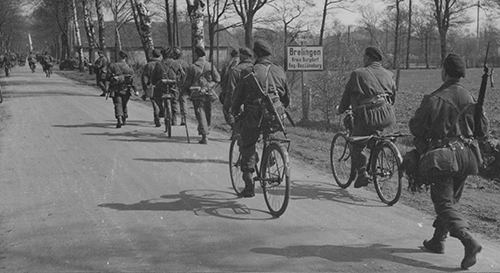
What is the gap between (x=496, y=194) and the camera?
7.90m

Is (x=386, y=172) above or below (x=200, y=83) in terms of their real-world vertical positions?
below

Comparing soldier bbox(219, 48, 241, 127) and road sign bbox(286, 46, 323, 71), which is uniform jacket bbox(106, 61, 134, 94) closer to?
soldier bbox(219, 48, 241, 127)

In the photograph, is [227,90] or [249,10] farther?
[249,10]

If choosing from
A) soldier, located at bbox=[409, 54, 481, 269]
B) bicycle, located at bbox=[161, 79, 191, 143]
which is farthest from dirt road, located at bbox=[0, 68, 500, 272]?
bicycle, located at bbox=[161, 79, 191, 143]

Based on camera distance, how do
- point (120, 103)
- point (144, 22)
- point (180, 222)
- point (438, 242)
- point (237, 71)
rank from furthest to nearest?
point (144, 22), point (120, 103), point (237, 71), point (180, 222), point (438, 242)

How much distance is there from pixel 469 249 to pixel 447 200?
1.45ft

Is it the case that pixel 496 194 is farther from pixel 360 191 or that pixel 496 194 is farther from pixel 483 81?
pixel 483 81

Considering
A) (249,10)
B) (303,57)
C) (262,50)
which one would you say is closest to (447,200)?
(262,50)

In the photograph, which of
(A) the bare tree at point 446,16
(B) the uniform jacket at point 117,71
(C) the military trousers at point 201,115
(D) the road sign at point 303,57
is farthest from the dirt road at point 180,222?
(A) the bare tree at point 446,16

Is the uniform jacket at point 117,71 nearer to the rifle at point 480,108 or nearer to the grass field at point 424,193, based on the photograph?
the grass field at point 424,193

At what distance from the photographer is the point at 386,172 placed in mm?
6621

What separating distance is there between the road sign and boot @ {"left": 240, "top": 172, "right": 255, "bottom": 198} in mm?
7355

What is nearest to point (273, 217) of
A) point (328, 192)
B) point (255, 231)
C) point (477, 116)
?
point (255, 231)

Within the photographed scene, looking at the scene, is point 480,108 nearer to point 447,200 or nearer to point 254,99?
point 447,200
